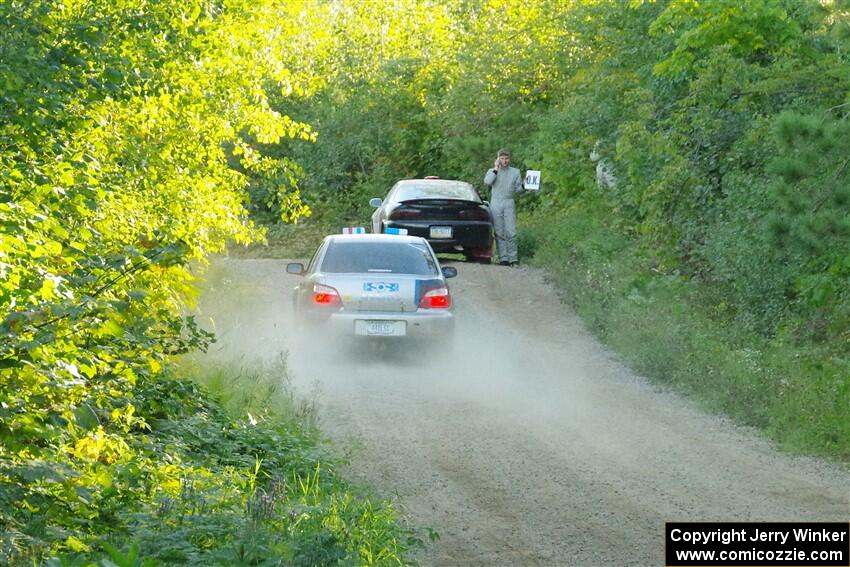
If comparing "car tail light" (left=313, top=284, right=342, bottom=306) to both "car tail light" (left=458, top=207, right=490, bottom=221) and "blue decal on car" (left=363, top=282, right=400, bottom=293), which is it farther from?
"car tail light" (left=458, top=207, right=490, bottom=221)

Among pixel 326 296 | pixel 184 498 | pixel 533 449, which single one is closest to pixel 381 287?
pixel 326 296

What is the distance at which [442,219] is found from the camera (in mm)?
24328

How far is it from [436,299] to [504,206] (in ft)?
30.2

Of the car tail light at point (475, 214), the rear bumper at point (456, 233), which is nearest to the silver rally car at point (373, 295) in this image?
the rear bumper at point (456, 233)

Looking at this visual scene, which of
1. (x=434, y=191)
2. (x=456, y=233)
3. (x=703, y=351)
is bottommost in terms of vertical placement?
(x=703, y=351)

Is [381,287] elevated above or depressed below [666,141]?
below

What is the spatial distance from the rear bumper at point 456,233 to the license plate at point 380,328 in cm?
809

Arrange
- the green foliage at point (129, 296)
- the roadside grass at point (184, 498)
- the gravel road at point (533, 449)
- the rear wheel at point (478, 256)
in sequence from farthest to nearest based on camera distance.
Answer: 1. the rear wheel at point (478, 256)
2. the gravel road at point (533, 449)
3. the green foliage at point (129, 296)
4. the roadside grass at point (184, 498)

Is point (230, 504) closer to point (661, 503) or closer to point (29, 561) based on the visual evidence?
point (29, 561)

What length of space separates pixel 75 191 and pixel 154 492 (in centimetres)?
216

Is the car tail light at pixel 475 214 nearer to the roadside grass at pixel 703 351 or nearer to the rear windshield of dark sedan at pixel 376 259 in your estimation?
the roadside grass at pixel 703 351

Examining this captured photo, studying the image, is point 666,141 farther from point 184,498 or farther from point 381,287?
point 184,498

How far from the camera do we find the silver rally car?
1592 centimetres

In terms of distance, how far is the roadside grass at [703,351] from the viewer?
12.6m
